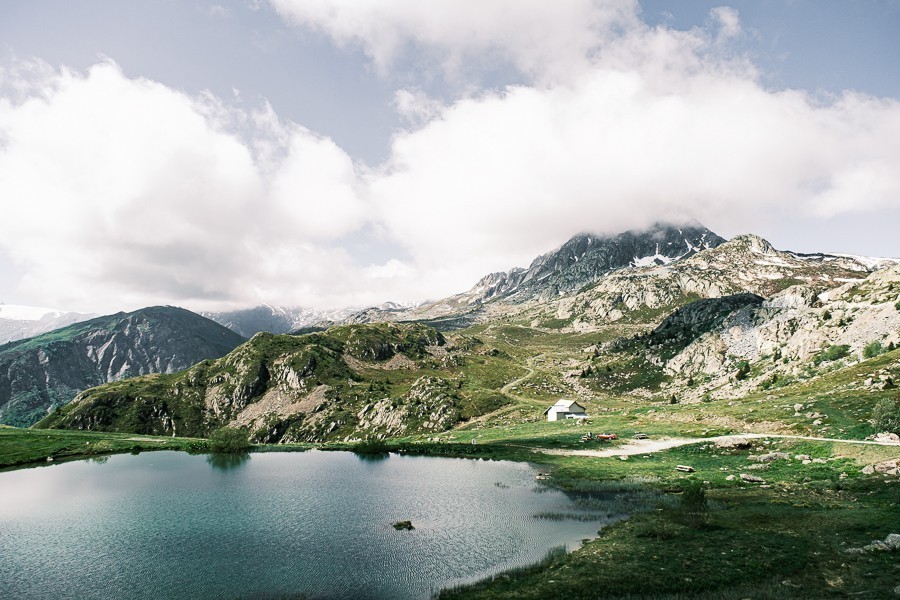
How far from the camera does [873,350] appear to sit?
96.2m

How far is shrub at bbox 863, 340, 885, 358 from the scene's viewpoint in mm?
95000

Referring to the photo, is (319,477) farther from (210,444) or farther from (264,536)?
(210,444)

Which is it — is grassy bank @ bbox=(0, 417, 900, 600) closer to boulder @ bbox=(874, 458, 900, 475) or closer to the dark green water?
boulder @ bbox=(874, 458, 900, 475)

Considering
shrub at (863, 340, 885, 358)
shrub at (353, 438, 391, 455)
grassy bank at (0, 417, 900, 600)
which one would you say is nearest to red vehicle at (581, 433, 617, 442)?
grassy bank at (0, 417, 900, 600)

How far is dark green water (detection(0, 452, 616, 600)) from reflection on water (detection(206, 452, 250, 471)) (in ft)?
33.0

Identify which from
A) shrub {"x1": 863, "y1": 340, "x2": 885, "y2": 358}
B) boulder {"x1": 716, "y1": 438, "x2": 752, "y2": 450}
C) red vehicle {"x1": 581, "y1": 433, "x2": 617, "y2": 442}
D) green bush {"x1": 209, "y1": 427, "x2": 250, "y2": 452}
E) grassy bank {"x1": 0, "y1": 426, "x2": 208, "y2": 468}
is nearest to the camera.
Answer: boulder {"x1": 716, "y1": 438, "x2": 752, "y2": 450}

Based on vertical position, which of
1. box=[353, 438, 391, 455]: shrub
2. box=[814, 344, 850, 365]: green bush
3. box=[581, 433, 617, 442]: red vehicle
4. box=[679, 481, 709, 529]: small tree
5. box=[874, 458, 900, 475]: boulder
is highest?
box=[814, 344, 850, 365]: green bush

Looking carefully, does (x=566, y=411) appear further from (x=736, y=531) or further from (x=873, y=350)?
(x=736, y=531)

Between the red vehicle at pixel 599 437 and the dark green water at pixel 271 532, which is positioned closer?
the dark green water at pixel 271 532

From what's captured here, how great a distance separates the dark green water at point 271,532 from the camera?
30.2 metres

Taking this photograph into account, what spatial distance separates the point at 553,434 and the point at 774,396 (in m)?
45.4

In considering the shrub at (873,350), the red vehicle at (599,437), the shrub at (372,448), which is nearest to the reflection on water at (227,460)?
the shrub at (372,448)

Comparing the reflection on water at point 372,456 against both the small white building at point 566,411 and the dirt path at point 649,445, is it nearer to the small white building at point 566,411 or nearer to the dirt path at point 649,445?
the dirt path at point 649,445

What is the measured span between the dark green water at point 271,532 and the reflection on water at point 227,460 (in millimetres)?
10056
